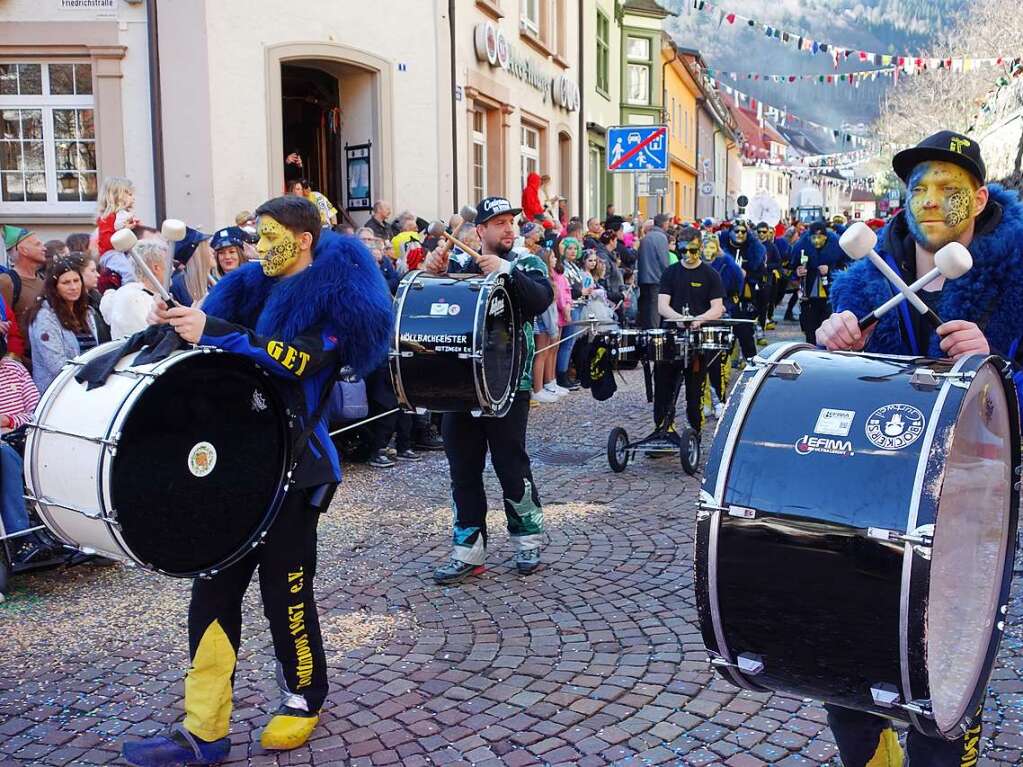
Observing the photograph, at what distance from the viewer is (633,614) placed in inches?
193

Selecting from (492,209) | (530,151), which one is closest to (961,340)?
(492,209)

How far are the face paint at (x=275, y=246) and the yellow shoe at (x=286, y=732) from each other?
157 centimetres

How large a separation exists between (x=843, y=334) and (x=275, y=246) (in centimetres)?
191

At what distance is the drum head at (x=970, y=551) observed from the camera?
8.28ft

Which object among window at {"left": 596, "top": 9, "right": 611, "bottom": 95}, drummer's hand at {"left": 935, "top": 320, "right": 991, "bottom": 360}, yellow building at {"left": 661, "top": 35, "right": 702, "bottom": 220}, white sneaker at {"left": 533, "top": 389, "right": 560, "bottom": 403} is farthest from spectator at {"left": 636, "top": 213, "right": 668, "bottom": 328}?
yellow building at {"left": 661, "top": 35, "right": 702, "bottom": 220}

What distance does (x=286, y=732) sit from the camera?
3.61 meters

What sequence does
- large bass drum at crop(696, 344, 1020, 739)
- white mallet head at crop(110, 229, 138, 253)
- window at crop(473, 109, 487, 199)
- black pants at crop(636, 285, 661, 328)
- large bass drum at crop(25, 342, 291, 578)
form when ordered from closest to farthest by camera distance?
large bass drum at crop(696, 344, 1020, 739) → white mallet head at crop(110, 229, 138, 253) → large bass drum at crop(25, 342, 291, 578) → black pants at crop(636, 285, 661, 328) → window at crop(473, 109, 487, 199)

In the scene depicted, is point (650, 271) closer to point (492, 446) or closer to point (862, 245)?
point (492, 446)

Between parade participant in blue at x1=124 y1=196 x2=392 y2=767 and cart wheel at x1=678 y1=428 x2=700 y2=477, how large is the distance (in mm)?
4337

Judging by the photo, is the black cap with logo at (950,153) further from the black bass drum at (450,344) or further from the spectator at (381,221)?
the spectator at (381,221)

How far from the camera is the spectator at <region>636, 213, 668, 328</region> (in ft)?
46.5

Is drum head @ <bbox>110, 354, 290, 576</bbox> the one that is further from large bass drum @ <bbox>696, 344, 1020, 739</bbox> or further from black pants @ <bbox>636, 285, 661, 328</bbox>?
black pants @ <bbox>636, 285, 661, 328</bbox>

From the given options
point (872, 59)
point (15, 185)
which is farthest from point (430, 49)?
point (872, 59)

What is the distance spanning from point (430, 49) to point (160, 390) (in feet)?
36.0
